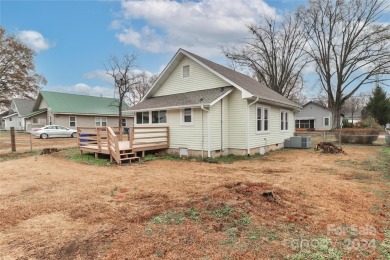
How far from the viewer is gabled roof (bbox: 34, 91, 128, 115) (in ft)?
97.0

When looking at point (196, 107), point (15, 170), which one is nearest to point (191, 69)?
point (196, 107)

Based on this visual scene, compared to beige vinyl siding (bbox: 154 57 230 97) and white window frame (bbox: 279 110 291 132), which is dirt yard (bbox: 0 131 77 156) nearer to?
beige vinyl siding (bbox: 154 57 230 97)

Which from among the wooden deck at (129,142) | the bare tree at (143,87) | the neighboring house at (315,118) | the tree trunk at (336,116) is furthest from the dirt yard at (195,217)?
the bare tree at (143,87)

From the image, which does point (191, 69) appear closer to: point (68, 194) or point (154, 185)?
point (154, 185)

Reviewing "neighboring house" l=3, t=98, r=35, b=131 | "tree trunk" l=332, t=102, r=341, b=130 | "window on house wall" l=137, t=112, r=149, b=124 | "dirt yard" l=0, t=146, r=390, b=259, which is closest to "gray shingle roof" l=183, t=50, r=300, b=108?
"window on house wall" l=137, t=112, r=149, b=124

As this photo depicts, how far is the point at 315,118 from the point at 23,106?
52.9 m

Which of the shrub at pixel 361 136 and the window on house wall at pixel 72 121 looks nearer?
the shrub at pixel 361 136

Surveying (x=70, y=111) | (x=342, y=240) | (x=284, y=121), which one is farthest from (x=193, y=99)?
(x=70, y=111)

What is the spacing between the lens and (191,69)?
1346cm

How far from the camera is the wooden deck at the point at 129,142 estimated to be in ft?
34.6

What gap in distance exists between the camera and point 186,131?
1176 centimetres

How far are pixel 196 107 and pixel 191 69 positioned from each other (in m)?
3.43

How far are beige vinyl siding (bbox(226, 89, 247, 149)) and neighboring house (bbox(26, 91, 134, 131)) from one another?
25391 mm

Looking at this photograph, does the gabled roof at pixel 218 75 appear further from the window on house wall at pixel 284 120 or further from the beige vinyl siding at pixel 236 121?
the window on house wall at pixel 284 120
